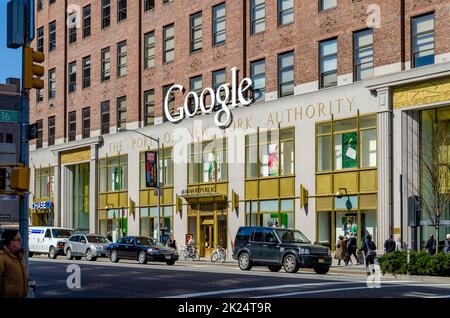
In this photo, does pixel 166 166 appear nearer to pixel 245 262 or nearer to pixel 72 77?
pixel 72 77

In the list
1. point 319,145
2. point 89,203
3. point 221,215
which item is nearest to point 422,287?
point 319,145

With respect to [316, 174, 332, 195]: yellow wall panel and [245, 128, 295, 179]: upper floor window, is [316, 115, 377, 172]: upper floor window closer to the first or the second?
[316, 174, 332, 195]: yellow wall panel

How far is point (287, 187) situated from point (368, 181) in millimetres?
6197

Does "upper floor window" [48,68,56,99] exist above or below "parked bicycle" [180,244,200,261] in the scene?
above

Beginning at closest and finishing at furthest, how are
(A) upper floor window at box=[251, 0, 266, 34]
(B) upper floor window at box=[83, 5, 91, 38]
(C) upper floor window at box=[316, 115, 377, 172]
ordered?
1. (C) upper floor window at box=[316, 115, 377, 172]
2. (A) upper floor window at box=[251, 0, 266, 34]
3. (B) upper floor window at box=[83, 5, 91, 38]

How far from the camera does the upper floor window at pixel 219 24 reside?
167 ft

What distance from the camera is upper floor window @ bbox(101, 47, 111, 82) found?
6223 centimetres

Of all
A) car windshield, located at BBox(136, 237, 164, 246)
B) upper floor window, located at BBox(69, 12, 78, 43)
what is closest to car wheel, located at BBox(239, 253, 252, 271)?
car windshield, located at BBox(136, 237, 164, 246)

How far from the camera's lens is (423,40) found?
38.5 metres

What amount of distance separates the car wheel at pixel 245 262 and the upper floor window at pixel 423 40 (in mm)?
12639

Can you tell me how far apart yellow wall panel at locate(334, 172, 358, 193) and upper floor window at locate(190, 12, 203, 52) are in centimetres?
1569

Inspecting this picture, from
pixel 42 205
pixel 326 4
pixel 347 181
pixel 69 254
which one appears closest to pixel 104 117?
pixel 42 205

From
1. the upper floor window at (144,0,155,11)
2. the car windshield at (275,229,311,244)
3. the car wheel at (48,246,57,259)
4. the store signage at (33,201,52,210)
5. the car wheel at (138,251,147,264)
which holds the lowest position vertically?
the car wheel at (48,246,57,259)

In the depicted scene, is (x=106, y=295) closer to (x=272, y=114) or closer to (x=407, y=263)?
(x=407, y=263)
